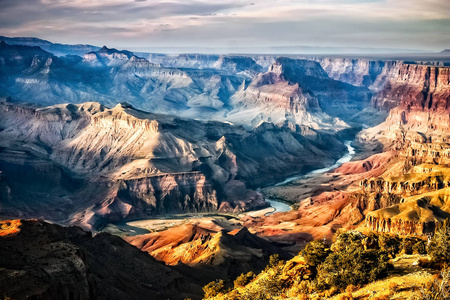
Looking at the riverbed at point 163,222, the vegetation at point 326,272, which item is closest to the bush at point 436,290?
the vegetation at point 326,272

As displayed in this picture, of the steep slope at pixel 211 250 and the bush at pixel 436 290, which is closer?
the bush at pixel 436 290

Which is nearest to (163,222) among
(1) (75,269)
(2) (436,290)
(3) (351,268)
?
(1) (75,269)

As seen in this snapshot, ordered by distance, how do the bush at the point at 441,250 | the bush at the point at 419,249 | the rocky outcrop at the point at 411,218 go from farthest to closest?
the rocky outcrop at the point at 411,218 < the bush at the point at 419,249 < the bush at the point at 441,250

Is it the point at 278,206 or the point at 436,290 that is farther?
the point at 278,206

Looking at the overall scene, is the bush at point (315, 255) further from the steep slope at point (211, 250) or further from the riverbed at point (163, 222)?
the riverbed at point (163, 222)

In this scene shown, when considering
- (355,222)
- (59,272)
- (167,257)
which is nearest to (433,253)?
(59,272)

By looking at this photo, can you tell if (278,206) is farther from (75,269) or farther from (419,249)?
(75,269)

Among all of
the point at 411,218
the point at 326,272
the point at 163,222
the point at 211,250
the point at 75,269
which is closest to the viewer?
the point at 326,272

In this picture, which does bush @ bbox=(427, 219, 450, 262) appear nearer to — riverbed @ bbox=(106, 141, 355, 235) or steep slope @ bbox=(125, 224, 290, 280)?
steep slope @ bbox=(125, 224, 290, 280)
